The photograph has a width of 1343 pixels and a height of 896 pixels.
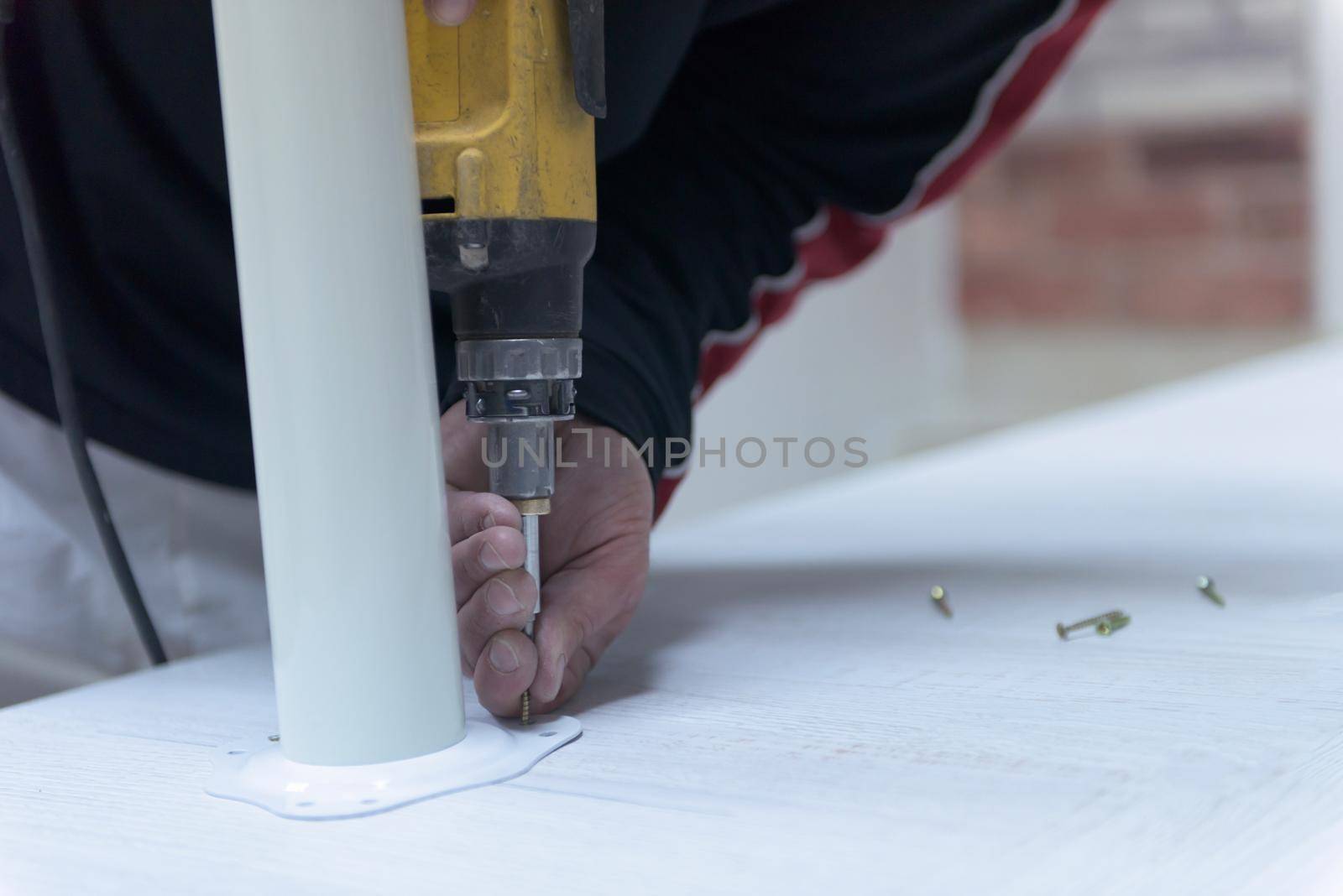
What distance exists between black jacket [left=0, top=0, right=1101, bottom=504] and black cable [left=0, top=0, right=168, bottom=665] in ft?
0.12

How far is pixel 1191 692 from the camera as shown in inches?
19.3

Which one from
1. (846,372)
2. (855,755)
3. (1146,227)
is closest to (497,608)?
(855,755)

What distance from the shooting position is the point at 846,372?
2.94 metres

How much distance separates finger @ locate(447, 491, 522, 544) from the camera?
477 mm

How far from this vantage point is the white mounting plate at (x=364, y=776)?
1.31ft

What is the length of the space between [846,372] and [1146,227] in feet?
2.19

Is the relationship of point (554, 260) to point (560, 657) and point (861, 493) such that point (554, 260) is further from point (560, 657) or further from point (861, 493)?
point (861, 493)

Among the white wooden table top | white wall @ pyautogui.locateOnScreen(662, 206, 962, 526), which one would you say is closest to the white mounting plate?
the white wooden table top

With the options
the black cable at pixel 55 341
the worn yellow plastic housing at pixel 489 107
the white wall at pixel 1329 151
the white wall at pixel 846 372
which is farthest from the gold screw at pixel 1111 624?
the white wall at pixel 1329 151

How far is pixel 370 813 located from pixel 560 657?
→ 0.11 m

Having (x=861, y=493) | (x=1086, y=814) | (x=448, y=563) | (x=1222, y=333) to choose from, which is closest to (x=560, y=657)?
(x=448, y=563)

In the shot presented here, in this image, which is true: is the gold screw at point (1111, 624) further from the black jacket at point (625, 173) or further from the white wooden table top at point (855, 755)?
the black jacket at point (625, 173)

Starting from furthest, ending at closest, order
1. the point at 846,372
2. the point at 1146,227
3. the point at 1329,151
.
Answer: the point at 846,372 < the point at 1146,227 < the point at 1329,151

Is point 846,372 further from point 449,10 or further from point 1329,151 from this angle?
point 449,10
